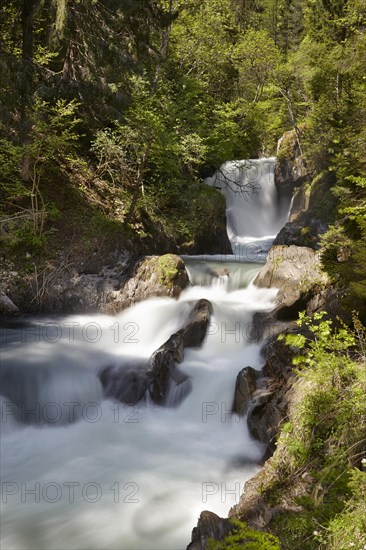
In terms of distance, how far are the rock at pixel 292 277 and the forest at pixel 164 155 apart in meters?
0.89

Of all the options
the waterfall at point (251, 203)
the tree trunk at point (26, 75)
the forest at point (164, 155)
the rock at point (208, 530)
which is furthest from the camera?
→ the waterfall at point (251, 203)

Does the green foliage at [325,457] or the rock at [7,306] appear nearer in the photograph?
the green foliage at [325,457]

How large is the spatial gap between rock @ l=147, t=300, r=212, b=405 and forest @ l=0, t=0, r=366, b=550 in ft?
8.33

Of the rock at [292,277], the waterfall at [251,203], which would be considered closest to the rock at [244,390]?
the rock at [292,277]

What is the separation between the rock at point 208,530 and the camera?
12.6ft

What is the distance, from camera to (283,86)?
21.2m

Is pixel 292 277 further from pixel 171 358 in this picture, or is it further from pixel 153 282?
pixel 171 358

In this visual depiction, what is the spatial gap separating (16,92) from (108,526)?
907cm

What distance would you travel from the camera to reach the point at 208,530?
13.0ft

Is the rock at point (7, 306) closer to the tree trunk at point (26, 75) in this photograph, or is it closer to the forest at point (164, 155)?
the forest at point (164, 155)

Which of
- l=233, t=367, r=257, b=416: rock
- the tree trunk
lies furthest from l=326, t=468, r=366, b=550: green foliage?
the tree trunk

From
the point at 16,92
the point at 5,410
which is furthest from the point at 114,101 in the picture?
the point at 5,410

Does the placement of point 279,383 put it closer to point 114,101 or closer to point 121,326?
point 121,326

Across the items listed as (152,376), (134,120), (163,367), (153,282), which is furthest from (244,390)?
(134,120)
